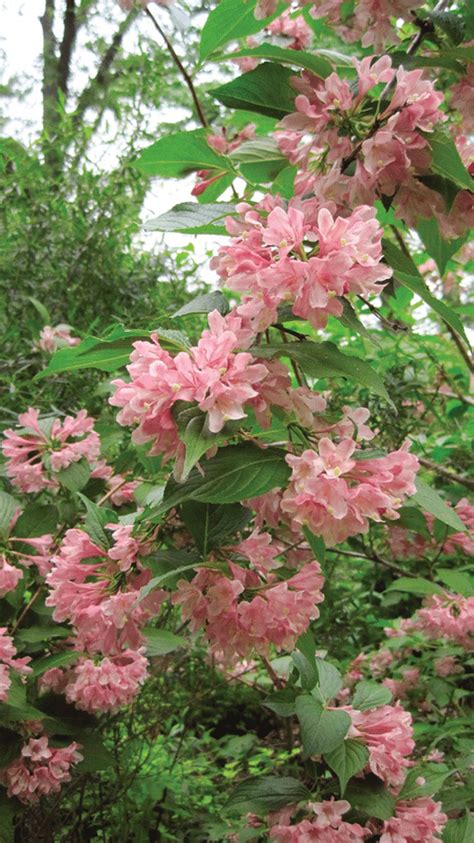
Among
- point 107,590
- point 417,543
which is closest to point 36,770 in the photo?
point 107,590

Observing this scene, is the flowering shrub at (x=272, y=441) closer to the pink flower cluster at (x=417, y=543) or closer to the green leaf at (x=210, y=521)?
the green leaf at (x=210, y=521)

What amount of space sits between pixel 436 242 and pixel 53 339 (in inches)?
47.0

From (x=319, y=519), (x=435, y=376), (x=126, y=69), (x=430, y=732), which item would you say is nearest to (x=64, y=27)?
(x=126, y=69)

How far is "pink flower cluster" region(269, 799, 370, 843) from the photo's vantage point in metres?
1.16

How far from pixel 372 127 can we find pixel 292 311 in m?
0.24

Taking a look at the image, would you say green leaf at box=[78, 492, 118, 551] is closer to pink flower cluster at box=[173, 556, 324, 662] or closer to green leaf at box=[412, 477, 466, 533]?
pink flower cluster at box=[173, 556, 324, 662]

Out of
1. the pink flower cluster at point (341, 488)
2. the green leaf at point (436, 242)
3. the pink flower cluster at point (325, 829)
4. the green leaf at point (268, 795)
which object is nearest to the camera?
the pink flower cluster at point (341, 488)

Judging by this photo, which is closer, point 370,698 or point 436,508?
point 436,508

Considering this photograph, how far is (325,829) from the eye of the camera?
3.82 feet

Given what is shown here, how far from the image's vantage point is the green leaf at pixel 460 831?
1.23 m

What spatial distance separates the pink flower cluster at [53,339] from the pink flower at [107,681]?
875 millimetres

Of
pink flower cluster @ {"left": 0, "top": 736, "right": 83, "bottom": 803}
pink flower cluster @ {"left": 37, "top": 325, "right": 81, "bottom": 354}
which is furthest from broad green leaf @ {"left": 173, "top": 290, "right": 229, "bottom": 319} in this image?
pink flower cluster @ {"left": 37, "top": 325, "right": 81, "bottom": 354}

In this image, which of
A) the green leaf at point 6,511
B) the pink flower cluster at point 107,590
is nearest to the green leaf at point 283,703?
the pink flower cluster at point 107,590

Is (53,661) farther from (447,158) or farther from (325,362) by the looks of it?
→ (447,158)
